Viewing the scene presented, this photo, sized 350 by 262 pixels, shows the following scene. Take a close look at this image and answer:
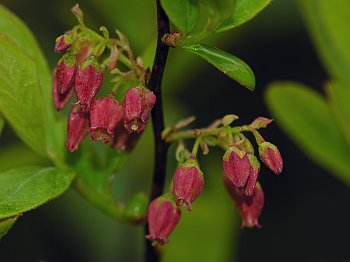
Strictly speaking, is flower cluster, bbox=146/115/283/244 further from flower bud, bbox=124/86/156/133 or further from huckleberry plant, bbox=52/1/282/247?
flower bud, bbox=124/86/156/133

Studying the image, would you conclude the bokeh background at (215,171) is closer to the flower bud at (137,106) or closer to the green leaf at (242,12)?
the green leaf at (242,12)

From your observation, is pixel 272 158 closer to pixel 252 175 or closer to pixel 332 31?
pixel 252 175

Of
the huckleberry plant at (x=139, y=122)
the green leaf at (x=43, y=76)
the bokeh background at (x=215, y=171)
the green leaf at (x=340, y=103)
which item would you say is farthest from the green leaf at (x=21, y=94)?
the bokeh background at (x=215, y=171)

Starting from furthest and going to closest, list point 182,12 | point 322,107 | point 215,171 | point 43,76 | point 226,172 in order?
1. point 215,171
2. point 322,107
3. point 43,76
4. point 226,172
5. point 182,12

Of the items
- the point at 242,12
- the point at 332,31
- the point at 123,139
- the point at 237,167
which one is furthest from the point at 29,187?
the point at 332,31

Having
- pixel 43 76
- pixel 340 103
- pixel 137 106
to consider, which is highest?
pixel 137 106

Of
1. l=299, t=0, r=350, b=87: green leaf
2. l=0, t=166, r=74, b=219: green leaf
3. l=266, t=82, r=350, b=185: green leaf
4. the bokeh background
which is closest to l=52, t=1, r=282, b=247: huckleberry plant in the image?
l=0, t=166, r=74, b=219: green leaf

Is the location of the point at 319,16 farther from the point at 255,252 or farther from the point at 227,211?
the point at 255,252
